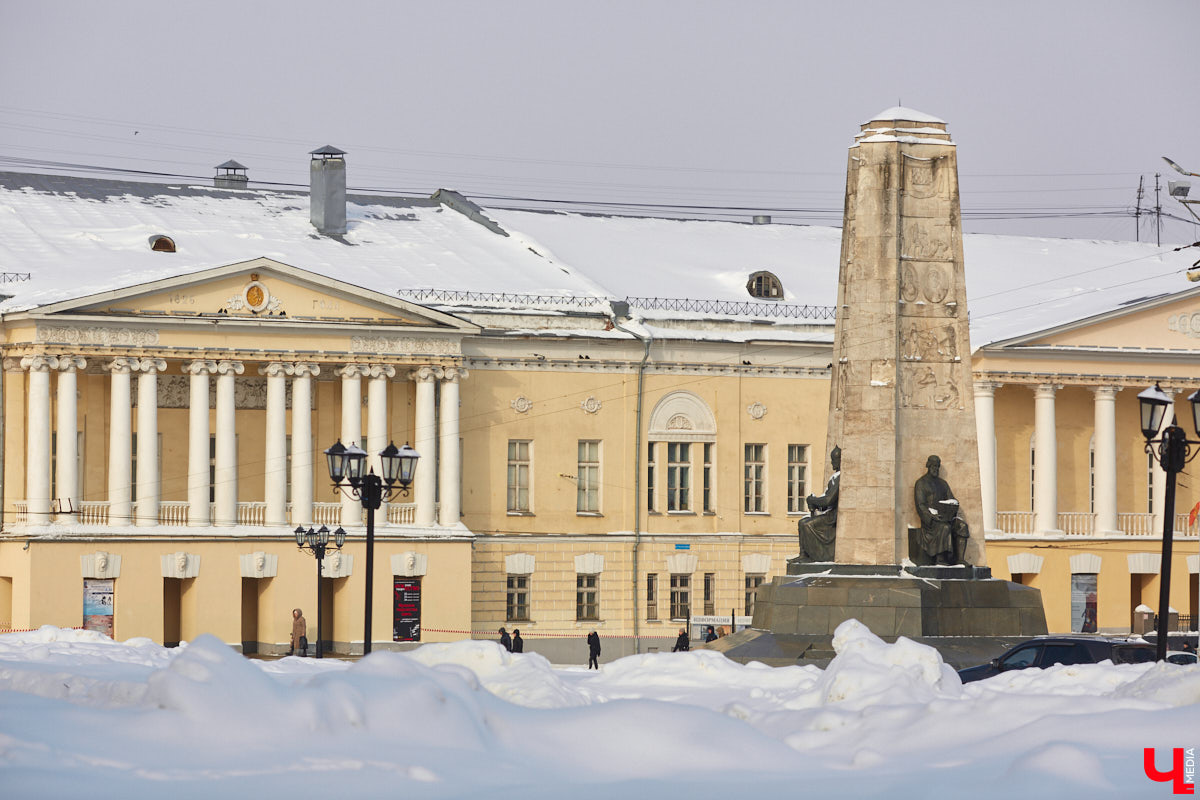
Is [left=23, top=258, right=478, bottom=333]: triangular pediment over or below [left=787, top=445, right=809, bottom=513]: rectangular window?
over

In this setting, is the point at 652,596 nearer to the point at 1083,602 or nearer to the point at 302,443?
the point at 302,443

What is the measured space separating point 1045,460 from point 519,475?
542 inches

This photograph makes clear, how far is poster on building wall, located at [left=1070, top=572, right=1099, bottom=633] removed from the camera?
2223 inches

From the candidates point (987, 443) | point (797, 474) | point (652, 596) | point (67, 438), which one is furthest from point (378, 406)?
point (987, 443)

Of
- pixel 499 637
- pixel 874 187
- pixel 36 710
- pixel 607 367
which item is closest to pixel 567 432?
pixel 607 367

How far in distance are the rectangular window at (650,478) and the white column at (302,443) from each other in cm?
874

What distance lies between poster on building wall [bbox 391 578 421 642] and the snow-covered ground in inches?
1362

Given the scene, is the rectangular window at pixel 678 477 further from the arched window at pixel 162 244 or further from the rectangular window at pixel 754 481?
the arched window at pixel 162 244

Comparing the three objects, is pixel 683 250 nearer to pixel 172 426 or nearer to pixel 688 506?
pixel 688 506

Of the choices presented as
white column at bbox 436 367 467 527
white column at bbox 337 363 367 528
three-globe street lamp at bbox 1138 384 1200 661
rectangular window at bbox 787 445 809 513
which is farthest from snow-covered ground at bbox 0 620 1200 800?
rectangular window at bbox 787 445 809 513

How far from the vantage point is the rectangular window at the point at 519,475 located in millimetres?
53500

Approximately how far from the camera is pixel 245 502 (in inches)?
1987

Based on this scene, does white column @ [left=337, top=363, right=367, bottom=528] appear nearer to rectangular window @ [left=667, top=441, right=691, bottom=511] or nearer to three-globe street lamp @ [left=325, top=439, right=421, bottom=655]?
rectangular window @ [left=667, top=441, right=691, bottom=511]

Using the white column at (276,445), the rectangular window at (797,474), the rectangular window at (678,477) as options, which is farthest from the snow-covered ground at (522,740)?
the rectangular window at (797,474)
